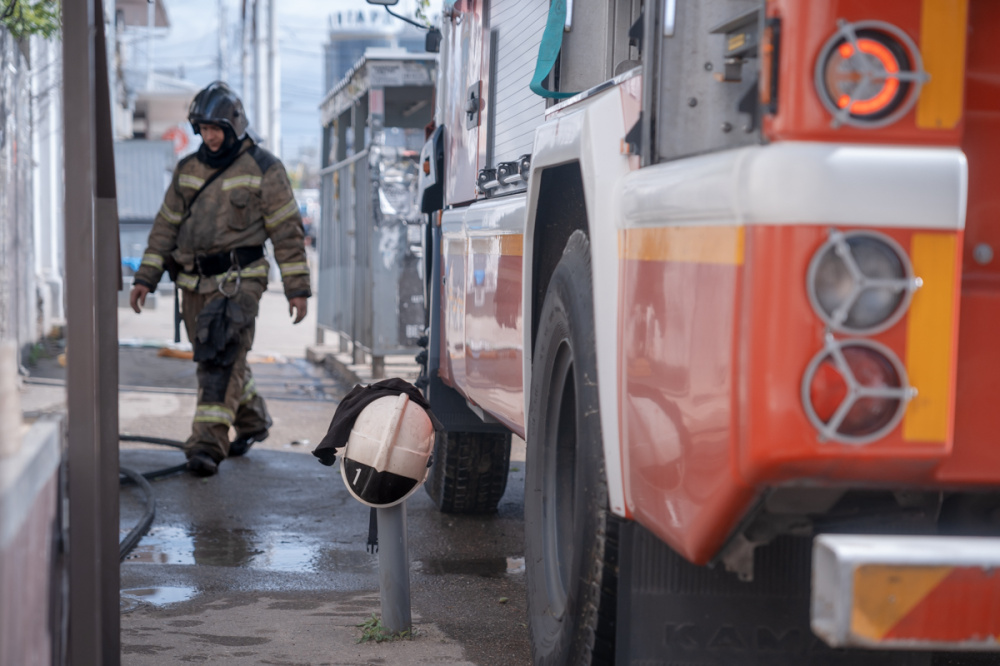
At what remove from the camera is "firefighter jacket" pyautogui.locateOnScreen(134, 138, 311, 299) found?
710 centimetres

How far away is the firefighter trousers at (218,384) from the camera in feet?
23.2

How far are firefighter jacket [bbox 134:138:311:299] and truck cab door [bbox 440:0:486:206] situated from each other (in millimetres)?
1565

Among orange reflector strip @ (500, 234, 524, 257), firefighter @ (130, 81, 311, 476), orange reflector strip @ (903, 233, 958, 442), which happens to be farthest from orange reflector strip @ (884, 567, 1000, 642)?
firefighter @ (130, 81, 311, 476)

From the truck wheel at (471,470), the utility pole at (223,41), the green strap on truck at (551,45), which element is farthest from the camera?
the utility pole at (223,41)

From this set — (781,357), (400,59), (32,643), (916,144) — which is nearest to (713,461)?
Result: (781,357)

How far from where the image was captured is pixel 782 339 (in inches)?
77.0

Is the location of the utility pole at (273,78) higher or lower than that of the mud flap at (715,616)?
higher

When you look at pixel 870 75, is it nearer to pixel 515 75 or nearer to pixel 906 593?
pixel 906 593

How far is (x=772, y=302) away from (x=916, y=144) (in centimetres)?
35

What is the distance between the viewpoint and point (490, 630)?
4.26 metres

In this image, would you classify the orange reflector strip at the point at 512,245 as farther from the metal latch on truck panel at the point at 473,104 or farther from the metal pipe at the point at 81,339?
the metal pipe at the point at 81,339

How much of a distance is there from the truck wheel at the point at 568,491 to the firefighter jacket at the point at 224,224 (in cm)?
398

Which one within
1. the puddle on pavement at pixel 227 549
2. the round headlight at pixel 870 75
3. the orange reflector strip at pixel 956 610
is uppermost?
the round headlight at pixel 870 75

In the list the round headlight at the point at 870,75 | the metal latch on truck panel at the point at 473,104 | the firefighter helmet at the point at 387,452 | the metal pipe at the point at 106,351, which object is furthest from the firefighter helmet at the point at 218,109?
the round headlight at the point at 870,75
